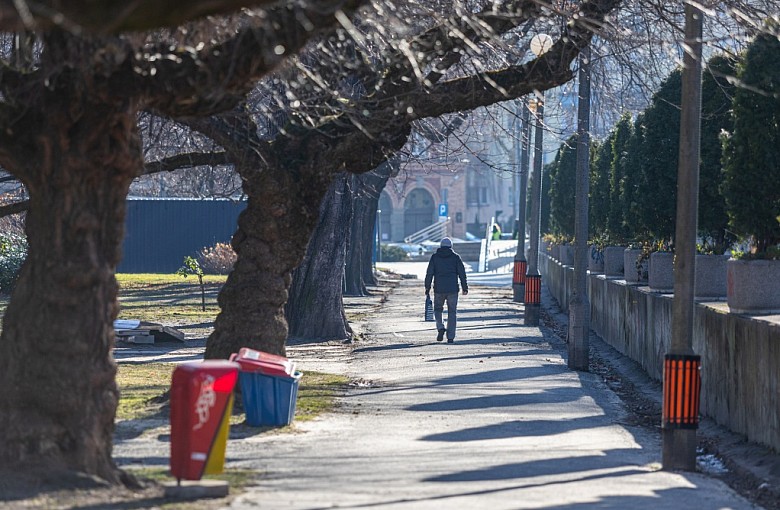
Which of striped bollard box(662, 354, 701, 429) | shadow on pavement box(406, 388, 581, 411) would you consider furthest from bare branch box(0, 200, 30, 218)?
striped bollard box(662, 354, 701, 429)

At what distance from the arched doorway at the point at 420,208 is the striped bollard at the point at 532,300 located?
75233 mm

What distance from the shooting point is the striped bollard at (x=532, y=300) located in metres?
28.4

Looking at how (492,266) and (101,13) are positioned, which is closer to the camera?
(101,13)

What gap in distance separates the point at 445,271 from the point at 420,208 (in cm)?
8109

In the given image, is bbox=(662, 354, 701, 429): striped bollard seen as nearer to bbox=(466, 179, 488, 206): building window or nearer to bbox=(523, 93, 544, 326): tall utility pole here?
bbox=(523, 93, 544, 326): tall utility pole

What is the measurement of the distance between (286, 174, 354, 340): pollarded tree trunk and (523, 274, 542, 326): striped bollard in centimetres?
565

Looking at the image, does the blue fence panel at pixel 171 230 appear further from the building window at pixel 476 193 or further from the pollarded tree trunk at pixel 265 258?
the building window at pixel 476 193

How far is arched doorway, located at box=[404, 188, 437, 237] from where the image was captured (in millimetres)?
104188

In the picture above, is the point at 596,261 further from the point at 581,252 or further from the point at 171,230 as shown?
the point at 171,230

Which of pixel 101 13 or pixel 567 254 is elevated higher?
pixel 101 13

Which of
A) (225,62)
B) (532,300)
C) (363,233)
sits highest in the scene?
(225,62)

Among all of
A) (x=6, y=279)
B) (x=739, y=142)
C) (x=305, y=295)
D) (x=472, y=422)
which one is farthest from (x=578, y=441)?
(x=6, y=279)

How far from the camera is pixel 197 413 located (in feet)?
28.9

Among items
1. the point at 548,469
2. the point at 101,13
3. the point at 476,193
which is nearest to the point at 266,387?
the point at 548,469
